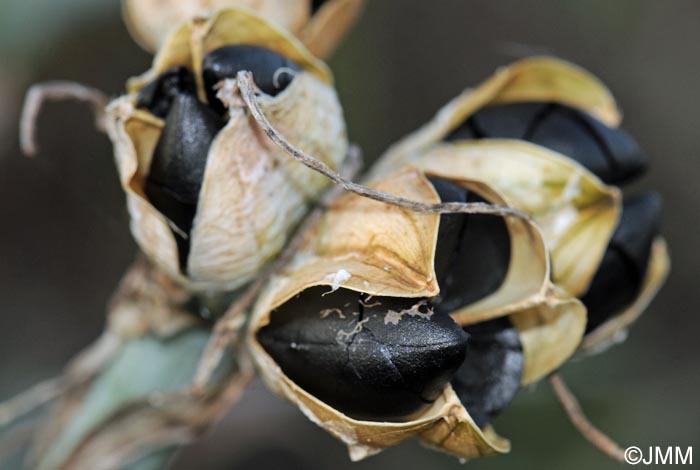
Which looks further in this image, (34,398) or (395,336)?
(34,398)

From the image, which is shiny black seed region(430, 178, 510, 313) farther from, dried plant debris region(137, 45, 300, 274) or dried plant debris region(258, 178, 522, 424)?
dried plant debris region(137, 45, 300, 274)

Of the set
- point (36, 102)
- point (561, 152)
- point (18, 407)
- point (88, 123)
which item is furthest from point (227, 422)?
point (561, 152)

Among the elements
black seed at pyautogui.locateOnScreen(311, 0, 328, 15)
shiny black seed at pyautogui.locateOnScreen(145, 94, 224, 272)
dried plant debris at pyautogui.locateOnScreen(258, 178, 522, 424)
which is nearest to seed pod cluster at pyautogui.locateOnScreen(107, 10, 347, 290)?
shiny black seed at pyautogui.locateOnScreen(145, 94, 224, 272)

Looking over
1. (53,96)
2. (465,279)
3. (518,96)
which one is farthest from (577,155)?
(53,96)

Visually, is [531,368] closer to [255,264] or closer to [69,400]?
[255,264]

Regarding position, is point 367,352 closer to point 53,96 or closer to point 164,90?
point 164,90

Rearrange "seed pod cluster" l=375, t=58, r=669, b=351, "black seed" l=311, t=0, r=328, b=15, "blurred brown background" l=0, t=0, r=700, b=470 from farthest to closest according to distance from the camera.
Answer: "blurred brown background" l=0, t=0, r=700, b=470 < "black seed" l=311, t=0, r=328, b=15 < "seed pod cluster" l=375, t=58, r=669, b=351

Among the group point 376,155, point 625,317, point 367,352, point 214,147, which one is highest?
point 214,147
